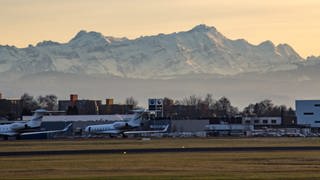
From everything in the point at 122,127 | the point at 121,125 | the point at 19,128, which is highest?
the point at 121,125

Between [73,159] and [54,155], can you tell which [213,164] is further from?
[54,155]

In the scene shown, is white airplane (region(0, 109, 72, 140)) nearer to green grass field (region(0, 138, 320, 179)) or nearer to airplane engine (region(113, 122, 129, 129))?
airplane engine (region(113, 122, 129, 129))

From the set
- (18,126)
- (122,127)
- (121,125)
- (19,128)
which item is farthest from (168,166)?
(122,127)

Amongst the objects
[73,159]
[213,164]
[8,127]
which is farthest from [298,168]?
[8,127]

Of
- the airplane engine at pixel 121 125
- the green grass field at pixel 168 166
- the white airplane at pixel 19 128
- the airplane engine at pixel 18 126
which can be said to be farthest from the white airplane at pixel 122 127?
the green grass field at pixel 168 166

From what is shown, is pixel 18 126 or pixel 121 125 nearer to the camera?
pixel 18 126

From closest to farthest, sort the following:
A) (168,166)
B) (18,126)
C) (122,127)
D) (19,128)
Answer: (168,166) → (19,128) → (18,126) → (122,127)

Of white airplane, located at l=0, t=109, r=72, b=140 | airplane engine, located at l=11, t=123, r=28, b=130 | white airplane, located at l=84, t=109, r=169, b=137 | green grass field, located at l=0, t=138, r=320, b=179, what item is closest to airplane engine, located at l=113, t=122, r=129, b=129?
white airplane, located at l=84, t=109, r=169, b=137

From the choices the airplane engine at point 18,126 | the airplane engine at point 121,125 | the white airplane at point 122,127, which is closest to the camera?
the airplane engine at point 18,126

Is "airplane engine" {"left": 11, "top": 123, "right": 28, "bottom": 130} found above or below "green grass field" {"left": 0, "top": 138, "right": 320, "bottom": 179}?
above

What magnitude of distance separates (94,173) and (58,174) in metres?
2.36

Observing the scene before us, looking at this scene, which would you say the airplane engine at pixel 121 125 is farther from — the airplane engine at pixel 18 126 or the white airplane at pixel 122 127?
the airplane engine at pixel 18 126

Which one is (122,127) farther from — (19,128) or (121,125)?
(19,128)

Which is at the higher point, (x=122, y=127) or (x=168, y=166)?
(x=122, y=127)
